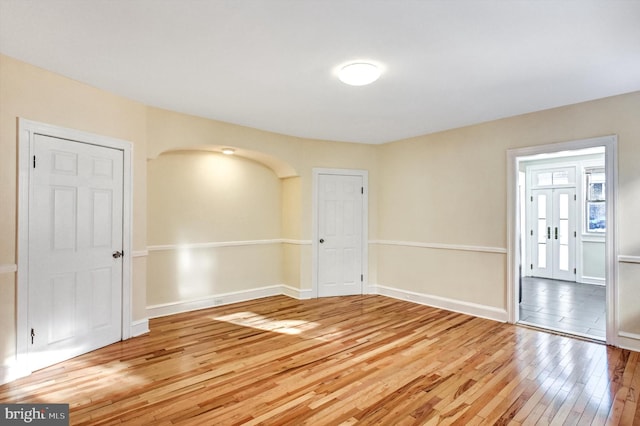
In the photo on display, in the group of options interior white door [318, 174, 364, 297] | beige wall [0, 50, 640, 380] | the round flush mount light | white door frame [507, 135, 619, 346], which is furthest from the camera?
interior white door [318, 174, 364, 297]

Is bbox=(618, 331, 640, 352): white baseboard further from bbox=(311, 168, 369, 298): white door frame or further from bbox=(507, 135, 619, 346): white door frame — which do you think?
bbox=(311, 168, 369, 298): white door frame

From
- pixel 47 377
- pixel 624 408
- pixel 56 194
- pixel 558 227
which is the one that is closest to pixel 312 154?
pixel 56 194

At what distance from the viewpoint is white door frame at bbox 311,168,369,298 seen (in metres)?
5.51

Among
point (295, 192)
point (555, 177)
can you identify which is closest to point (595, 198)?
point (555, 177)

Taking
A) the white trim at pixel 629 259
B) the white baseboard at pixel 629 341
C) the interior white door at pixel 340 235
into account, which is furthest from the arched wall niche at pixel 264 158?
the white baseboard at pixel 629 341

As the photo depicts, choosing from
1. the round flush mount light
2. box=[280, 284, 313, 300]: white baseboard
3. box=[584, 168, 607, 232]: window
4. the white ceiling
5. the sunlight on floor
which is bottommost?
the sunlight on floor

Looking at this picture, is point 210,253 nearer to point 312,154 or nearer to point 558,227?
point 312,154

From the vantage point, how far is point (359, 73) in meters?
2.79

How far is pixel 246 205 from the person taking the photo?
17.6ft

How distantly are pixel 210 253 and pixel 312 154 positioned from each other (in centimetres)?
226

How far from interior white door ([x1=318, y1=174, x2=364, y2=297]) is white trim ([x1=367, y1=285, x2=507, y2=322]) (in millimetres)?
450

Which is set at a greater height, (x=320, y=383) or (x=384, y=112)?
(x=384, y=112)

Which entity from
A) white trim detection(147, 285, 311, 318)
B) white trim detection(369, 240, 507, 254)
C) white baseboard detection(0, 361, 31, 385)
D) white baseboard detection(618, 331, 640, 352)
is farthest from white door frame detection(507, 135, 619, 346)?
white baseboard detection(0, 361, 31, 385)

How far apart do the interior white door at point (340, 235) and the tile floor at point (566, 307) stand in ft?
8.45
